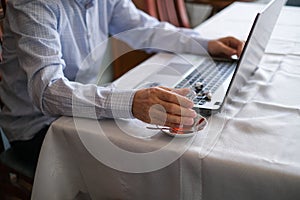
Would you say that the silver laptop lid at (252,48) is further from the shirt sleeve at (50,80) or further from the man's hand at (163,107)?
the shirt sleeve at (50,80)

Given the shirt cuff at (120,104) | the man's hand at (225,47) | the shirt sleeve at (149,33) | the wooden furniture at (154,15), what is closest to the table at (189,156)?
the shirt cuff at (120,104)

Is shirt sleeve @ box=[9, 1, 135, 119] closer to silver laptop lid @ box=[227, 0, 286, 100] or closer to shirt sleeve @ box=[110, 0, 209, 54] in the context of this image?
silver laptop lid @ box=[227, 0, 286, 100]

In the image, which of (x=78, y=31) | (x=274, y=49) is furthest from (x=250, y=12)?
(x=78, y=31)

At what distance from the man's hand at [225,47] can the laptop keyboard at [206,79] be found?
43mm

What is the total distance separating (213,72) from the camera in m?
1.09

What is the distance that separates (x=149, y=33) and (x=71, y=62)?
0.35 meters

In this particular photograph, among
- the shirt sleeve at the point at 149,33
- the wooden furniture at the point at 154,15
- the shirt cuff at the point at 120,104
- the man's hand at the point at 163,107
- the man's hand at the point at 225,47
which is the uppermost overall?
the man's hand at the point at 163,107

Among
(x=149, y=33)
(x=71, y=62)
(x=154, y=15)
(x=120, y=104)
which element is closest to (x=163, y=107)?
(x=120, y=104)

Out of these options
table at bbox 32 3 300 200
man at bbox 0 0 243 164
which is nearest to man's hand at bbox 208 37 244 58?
man at bbox 0 0 243 164

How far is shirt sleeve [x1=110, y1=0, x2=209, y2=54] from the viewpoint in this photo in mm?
1292

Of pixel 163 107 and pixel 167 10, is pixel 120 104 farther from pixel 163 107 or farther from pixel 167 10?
pixel 167 10

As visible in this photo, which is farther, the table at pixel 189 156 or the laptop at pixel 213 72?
the laptop at pixel 213 72

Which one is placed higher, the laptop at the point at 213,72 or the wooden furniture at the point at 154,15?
the laptop at the point at 213,72

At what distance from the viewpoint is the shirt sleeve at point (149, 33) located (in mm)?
1292
